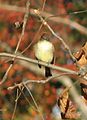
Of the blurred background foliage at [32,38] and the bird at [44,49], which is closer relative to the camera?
the bird at [44,49]

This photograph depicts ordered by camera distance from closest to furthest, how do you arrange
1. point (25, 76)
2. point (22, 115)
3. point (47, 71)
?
point (47, 71), point (22, 115), point (25, 76)

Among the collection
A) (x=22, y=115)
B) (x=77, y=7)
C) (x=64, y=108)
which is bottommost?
(x=22, y=115)

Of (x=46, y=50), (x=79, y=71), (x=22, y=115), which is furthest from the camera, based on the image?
(x=22, y=115)

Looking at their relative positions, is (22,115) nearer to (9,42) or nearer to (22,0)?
(9,42)

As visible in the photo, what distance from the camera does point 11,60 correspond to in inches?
124

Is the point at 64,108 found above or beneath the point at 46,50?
above

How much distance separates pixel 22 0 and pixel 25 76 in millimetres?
2243

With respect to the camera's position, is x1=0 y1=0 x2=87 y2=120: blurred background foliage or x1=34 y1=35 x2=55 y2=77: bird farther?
x1=0 y1=0 x2=87 y2=120: blurred background foliage

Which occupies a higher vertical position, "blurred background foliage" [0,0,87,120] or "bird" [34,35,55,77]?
"bird" [34,35,55,77]

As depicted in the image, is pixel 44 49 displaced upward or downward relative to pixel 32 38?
upward

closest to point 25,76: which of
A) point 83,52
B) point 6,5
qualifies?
point 6,5

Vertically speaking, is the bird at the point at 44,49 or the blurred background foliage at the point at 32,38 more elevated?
the bird at the point at 44,49

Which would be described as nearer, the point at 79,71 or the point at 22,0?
the point at 79,71

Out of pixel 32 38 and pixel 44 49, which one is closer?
pixel 44 49
